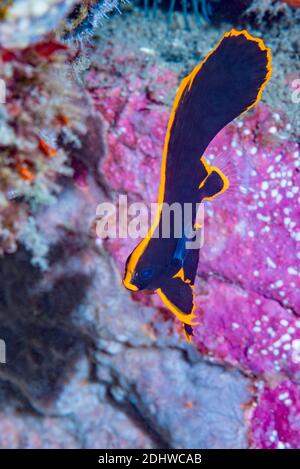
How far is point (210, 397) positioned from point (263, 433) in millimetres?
397

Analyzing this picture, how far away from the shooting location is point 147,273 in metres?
1.48

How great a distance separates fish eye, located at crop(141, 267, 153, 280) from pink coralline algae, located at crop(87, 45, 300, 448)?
3.67ft

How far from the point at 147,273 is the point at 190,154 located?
0.45 m

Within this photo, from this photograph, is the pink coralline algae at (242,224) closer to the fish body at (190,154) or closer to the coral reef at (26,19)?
the fish body at (190,154)

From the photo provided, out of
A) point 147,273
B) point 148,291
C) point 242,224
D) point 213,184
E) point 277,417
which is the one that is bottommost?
point 277,417

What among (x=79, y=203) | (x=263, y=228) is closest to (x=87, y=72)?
(x=79, y=203)

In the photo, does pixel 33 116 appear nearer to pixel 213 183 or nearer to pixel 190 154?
pixel 190 154

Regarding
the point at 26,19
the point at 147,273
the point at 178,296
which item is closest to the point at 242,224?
the point at 178,296

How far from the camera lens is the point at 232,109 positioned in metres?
1.66

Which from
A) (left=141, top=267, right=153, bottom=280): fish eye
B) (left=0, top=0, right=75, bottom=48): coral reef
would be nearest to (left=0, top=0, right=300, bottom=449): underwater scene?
(left=141, top=267, right=153, bottom=280): fish eye

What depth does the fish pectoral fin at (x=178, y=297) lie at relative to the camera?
5.42 feet
